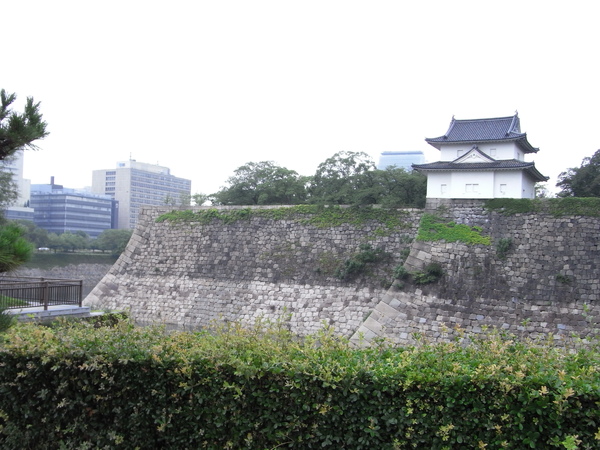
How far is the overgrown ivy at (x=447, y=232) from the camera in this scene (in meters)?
18.2

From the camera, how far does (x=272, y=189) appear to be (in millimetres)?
28938

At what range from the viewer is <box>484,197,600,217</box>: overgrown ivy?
55.7ft

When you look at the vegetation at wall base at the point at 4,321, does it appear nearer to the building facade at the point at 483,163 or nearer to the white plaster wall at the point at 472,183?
the building facade at the point at 483,163

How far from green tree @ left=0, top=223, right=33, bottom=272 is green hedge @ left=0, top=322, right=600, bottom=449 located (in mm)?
757

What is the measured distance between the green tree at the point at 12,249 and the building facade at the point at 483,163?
18363 mm

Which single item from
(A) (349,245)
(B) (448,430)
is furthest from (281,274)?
(B) (448,430)

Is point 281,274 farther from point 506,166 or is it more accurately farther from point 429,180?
point 506,166

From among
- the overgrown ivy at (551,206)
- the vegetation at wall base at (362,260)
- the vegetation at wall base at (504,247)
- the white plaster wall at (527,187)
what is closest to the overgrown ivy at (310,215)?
the vegetation at wall base at (362,260)

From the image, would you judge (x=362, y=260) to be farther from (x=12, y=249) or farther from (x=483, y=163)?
(x=12, y=249)

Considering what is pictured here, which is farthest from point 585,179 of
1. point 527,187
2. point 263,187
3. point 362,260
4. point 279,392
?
point 279,392

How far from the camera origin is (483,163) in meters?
21.3

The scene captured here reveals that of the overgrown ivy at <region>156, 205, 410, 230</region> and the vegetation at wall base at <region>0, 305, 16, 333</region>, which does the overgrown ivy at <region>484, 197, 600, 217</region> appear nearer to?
the overgrown ivy at <region>156, 205, 410, 230</region>

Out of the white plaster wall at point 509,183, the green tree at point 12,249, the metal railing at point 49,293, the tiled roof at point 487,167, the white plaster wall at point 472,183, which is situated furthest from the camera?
the white plaster wall at point 472,183

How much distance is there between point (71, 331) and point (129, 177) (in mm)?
81449
